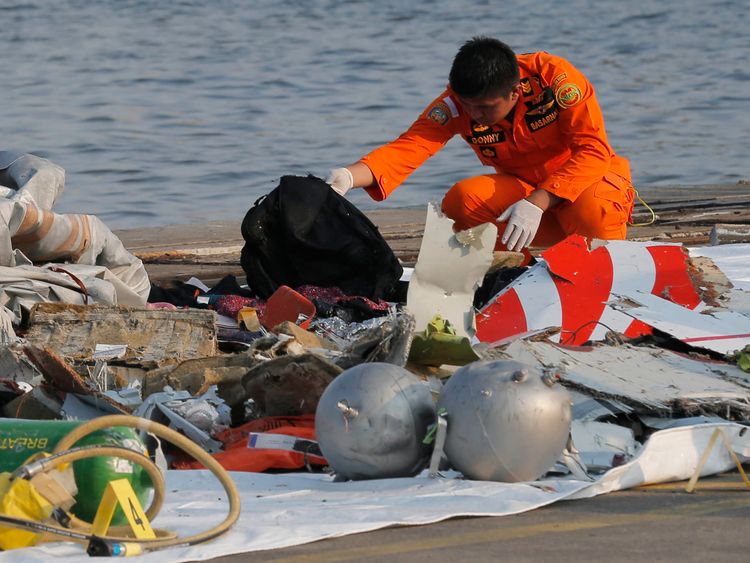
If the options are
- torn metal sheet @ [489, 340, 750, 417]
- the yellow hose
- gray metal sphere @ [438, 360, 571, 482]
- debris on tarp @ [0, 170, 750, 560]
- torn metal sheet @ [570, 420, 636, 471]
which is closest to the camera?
the yellow hose

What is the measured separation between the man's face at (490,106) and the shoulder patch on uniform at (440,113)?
233 mm

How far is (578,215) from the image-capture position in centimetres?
566

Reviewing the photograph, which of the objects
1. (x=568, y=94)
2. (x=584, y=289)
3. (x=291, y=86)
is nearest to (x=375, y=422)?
(x=584, y=289)

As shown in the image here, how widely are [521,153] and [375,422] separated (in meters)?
2.88

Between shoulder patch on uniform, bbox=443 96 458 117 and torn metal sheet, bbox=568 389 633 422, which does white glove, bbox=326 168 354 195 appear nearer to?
shoulder patch on uniform, bbox=443 96 458 117

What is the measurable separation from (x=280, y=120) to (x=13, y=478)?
37.7 ft

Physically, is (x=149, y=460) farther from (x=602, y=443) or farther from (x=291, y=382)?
(x=602, y=443)

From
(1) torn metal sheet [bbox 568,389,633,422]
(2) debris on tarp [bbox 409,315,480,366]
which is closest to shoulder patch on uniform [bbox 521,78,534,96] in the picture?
(2) debris on tarp [bbox 409,315,480,366]

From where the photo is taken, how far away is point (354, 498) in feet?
10.2

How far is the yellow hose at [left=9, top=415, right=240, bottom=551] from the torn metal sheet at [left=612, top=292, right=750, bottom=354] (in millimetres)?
2123

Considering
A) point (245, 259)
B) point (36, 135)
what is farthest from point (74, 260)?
point (36, 135)

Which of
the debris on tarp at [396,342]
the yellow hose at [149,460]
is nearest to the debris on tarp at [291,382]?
the debris on tarp at [396,342]

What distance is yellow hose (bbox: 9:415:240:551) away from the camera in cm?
267

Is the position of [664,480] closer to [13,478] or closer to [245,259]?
[13,478]
